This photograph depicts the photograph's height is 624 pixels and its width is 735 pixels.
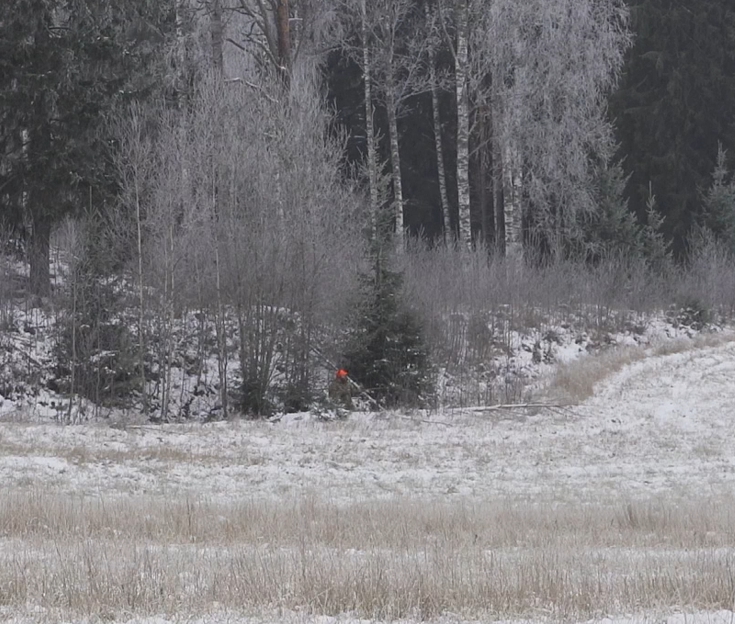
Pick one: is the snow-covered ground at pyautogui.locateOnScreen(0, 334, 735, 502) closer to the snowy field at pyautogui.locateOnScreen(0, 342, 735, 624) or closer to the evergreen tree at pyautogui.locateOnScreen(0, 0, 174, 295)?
the snowy field at pyautogui.locateOnScreen(0, 342, 735, 624)

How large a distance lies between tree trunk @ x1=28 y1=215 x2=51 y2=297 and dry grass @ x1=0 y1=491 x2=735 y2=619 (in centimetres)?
1190

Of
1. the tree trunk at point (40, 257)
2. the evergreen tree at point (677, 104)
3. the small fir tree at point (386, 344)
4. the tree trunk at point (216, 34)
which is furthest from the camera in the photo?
the evergreen tree at point (677, 104)

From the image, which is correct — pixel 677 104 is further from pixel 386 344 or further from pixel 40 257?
pixel 40 257

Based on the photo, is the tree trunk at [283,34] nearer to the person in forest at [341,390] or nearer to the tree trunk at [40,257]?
the tree trunk at [40,257]

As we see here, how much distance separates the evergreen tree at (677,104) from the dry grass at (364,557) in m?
36.5

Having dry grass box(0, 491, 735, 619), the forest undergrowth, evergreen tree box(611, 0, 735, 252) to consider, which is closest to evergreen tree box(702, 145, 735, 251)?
evergreen tree box(611, 0, 735, 252)

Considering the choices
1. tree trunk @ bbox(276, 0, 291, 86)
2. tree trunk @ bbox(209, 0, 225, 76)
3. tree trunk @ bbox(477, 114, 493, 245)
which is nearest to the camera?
tree trunk @ bbox(276, 0, 291, 86)

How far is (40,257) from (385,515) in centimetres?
1455

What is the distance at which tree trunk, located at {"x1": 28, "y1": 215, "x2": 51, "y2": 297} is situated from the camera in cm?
2214

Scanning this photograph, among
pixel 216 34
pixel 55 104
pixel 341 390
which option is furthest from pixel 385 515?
pixel 216 34

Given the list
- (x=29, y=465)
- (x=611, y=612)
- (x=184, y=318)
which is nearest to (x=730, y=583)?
(x=611, y=612)

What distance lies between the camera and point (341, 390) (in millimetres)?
21125

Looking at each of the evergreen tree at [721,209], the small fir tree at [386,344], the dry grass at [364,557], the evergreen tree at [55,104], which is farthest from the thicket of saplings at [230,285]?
the evergreen tree at [721,209]

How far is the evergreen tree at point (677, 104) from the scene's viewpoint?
45.9m
